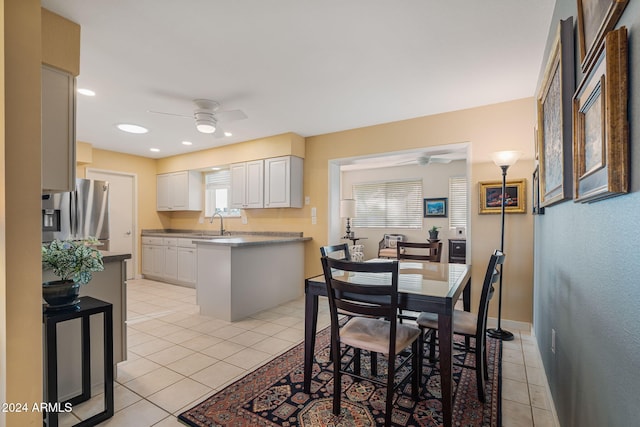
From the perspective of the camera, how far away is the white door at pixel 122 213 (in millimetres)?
5773

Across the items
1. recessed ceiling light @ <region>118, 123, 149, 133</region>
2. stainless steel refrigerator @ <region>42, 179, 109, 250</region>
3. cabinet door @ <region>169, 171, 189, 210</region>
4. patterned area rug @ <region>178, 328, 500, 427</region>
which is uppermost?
recessed ceiling light @ <region>118, 123, 149, 133</region>

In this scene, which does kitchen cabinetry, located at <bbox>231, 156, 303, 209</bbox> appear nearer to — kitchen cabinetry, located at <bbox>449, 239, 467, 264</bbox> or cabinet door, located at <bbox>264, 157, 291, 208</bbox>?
cabinet door, located at <bbox>264, 157, 291, 208</bbox>

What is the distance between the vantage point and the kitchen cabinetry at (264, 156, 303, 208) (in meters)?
4.64

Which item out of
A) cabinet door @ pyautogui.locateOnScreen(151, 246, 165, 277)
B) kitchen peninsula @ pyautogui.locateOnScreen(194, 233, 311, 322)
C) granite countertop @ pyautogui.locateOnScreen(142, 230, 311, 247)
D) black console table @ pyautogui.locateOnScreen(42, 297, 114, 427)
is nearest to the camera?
black console table @ pyautogui.locateOnScreen(42, 297, 114, 427)

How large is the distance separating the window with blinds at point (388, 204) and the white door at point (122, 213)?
491 cm

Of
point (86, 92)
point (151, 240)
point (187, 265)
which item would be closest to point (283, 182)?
point (187, 265)

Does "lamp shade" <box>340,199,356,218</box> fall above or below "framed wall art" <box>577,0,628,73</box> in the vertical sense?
below

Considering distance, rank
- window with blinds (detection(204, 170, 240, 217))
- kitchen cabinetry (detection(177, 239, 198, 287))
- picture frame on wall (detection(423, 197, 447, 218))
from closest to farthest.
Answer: kitchen cabinetry (detection(177, 239, 198, 287))
window with blinds (detection(204, 170, 240, 217))
picture frame on wall (detection(423, 197, 447, 218))

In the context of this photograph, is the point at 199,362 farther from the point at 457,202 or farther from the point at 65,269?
the point at 457,202

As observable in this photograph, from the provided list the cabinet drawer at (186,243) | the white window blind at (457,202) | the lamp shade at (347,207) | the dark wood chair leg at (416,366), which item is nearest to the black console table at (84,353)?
the dark wood chair leg at (416,366)

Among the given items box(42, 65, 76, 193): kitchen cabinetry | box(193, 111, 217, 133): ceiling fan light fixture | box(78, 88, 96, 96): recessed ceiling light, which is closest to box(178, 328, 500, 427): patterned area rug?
box(42, 65, 76, 193): kitchen cabinetry

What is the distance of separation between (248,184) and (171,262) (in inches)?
82.6

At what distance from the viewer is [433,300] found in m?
1.67

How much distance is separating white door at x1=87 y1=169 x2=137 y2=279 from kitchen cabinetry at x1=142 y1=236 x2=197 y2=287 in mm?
237
